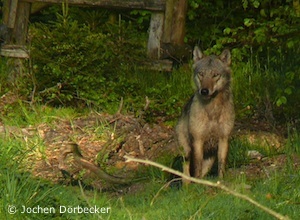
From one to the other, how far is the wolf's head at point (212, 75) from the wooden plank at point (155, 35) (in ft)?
9.46

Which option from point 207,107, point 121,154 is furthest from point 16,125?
point 207,107

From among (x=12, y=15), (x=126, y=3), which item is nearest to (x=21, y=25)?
(x=12, y=15)

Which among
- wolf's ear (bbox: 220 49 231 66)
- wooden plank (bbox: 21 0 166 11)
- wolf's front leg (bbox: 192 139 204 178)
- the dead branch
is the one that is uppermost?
wooden plank (bbox: 21 0 166 11)

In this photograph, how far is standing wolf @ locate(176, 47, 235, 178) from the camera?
9383 millimetres

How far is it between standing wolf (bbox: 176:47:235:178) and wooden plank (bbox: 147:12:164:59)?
9.56ft

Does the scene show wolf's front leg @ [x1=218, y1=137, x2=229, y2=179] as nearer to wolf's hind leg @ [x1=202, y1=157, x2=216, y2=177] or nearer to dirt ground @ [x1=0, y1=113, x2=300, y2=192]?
dirt ground @ [x1=0, y1=113, x2=300, y2=192]

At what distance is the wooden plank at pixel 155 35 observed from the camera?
12.5 metres

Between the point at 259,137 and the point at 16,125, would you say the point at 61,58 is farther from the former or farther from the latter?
the point at 259,137

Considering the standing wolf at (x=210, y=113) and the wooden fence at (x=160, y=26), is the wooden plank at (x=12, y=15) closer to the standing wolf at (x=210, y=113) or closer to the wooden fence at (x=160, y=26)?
the wooden fence at (x=160, y=26)

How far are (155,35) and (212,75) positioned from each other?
3276 mm

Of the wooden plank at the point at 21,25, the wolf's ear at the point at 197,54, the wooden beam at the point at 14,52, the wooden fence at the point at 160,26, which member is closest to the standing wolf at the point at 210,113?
the wolf's ear at the point at 197,54

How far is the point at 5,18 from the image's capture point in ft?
42.5

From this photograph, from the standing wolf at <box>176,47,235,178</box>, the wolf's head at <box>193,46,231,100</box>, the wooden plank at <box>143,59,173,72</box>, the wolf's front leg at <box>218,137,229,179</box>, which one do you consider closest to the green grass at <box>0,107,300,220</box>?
the wolf's front leg at <box>218,137,229,179</box>

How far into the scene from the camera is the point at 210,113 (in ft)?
30.8
